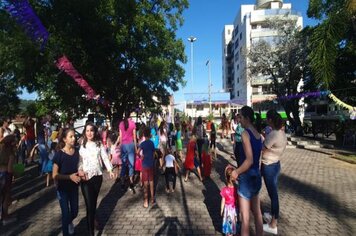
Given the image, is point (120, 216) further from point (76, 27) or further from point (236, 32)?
point (236, 32)

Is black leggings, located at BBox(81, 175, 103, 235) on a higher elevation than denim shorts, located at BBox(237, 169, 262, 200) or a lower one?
lower

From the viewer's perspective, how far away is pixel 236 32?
72688mm

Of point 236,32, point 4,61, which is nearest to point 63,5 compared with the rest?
point 4,61

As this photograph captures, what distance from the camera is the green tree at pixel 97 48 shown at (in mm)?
16562

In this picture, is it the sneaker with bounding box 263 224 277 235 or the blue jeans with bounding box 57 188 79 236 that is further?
the sneaker with bounding box 263 224 277 235

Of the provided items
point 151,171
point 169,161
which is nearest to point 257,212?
point 151,171

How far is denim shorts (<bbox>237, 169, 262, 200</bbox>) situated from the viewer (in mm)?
4246

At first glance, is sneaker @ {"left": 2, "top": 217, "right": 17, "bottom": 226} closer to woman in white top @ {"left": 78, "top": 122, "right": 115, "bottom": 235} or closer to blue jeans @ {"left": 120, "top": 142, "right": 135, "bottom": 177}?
woman in white top @ {"left": 78, "top": 122, "right": 115, "bottom": 235}

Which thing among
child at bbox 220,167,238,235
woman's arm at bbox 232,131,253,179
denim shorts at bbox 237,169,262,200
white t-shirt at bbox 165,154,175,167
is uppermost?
woman's arm at bbox 232,131,253,179

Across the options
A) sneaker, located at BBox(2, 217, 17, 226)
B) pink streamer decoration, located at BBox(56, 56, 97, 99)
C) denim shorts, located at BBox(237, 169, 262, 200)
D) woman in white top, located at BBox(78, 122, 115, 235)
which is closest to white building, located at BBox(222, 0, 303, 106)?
pink streamer decoration, located at BBox(56, 56, 97, 99)

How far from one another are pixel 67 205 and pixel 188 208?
266cm

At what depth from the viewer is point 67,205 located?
497cm

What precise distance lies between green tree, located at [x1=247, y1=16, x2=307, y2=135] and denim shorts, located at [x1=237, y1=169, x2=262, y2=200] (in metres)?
25.5

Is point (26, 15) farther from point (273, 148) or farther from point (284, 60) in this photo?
point (284, 60)
